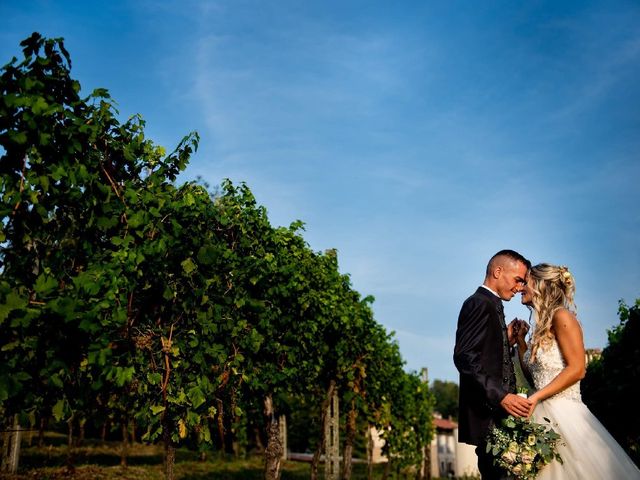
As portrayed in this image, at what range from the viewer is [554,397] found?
17.4ft

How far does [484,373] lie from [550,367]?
0.79m

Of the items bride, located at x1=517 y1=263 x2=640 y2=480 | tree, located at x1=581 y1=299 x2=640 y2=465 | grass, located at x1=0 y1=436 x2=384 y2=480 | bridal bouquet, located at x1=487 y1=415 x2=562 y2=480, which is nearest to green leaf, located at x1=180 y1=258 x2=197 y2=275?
bride, located at x1=517 y1=263 x2=640 y2=480

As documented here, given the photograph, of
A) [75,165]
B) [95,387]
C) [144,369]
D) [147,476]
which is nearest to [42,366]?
[95,387]

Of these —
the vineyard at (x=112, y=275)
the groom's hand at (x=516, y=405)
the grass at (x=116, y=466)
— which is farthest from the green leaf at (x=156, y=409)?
the grass at (x=116, y=466)

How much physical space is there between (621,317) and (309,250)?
11.0 meters

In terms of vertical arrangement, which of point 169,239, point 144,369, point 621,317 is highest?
point 621,317

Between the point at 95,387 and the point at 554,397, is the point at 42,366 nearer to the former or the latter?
the point at 95,387

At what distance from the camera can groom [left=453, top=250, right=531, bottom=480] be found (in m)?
4.91

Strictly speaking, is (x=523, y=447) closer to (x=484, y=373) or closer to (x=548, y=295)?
(x=484, y=373)

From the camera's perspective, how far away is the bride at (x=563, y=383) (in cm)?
496

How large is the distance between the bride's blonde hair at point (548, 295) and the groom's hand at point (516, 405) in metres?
0.73

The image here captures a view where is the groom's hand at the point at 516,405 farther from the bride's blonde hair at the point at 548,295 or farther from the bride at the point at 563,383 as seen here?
the bride's blonde hair at the point at 548,295

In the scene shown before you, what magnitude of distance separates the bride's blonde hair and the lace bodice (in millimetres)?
71

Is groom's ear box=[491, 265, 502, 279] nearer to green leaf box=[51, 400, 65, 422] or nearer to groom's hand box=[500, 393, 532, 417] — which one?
groom's hand box=[500, 393, 532, 417]
